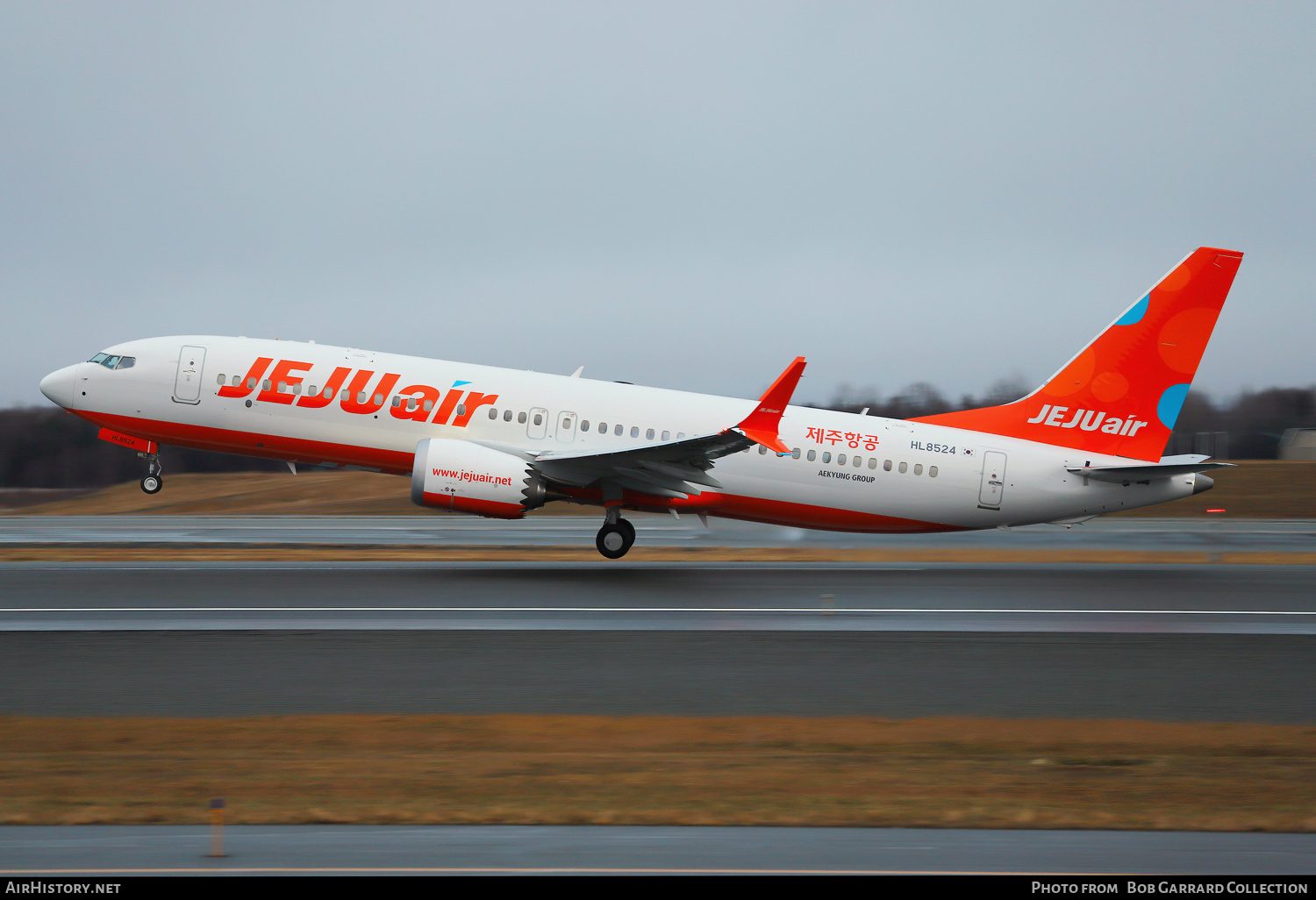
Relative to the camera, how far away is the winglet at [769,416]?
19172 mm

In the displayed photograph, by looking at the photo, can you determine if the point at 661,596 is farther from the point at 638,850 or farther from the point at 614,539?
the point at 638,850

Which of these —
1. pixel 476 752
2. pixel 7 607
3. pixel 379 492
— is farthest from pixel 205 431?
pixel 379 492

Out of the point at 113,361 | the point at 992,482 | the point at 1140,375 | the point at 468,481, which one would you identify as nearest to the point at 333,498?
the point at 113,361

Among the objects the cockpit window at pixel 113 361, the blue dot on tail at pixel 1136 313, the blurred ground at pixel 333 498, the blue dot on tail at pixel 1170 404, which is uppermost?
the blue dot on tail at pixel 1136 313

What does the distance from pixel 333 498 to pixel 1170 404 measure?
35.5 meters

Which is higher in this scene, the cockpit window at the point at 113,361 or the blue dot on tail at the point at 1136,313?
the blue dot on tail at the point at 1136,313

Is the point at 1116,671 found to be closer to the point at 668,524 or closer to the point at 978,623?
the point at 978,623

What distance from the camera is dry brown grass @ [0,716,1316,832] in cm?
733

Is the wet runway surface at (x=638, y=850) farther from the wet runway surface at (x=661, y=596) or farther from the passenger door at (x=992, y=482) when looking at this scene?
the passenger door at (x=992, y=482)

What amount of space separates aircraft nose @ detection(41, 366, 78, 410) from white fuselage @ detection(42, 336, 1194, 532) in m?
0.03

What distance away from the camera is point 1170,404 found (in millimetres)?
23281

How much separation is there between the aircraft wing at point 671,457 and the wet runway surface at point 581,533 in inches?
104

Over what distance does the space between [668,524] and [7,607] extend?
841 inches

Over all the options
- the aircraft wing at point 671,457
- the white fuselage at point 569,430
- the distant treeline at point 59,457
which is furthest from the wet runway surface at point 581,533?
the distant treeline at point 59,457
